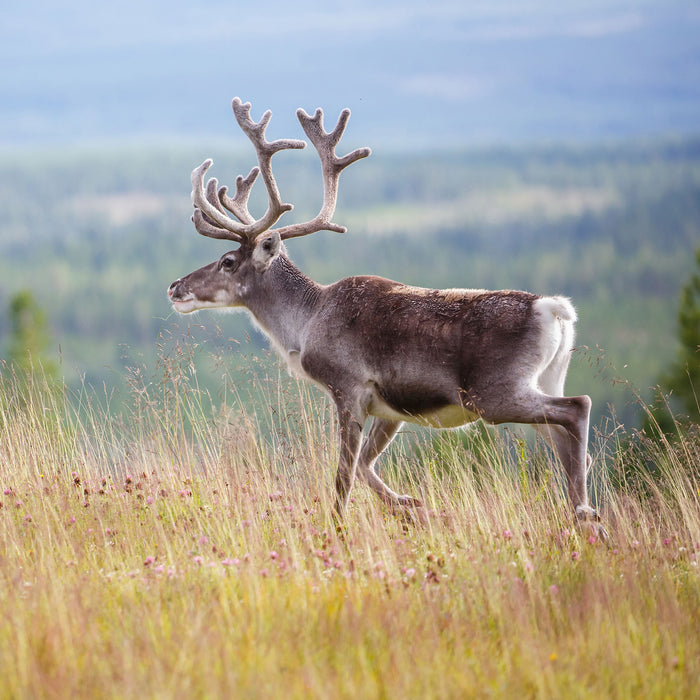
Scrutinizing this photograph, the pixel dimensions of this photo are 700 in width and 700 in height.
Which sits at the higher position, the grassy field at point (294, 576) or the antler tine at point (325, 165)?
the antler tine at point (325, 165)

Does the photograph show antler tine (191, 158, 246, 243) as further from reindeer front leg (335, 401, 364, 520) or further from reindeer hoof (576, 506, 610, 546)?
reindeer hoof (576, 506, 610, 546)

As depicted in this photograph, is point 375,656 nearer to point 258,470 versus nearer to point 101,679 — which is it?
point 101,679

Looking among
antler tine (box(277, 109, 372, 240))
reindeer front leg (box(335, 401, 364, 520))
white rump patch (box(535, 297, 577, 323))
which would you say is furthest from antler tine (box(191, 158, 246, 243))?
white rump patch (box(535, 297, 577, 323))

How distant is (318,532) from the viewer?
5957mm

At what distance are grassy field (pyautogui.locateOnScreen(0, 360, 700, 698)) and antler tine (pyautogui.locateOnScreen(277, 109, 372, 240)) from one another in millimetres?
1288

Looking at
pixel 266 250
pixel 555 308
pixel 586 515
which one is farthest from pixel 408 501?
pixel 266 250

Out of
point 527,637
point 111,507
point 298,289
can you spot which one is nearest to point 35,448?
point 111,507

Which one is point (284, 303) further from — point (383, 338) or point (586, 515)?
point (586, 515)

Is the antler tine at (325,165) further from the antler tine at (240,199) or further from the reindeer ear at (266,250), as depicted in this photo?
the antler tine at (240,199)

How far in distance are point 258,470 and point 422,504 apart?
1267 millimetres

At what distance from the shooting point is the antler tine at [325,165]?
26.1 feet

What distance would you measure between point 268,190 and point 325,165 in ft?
1.84

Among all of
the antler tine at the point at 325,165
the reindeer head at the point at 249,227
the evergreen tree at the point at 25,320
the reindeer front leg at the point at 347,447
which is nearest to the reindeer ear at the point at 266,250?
the reindeer head at the point at 249,227

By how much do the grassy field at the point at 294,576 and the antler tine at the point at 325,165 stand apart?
50.7 inches
